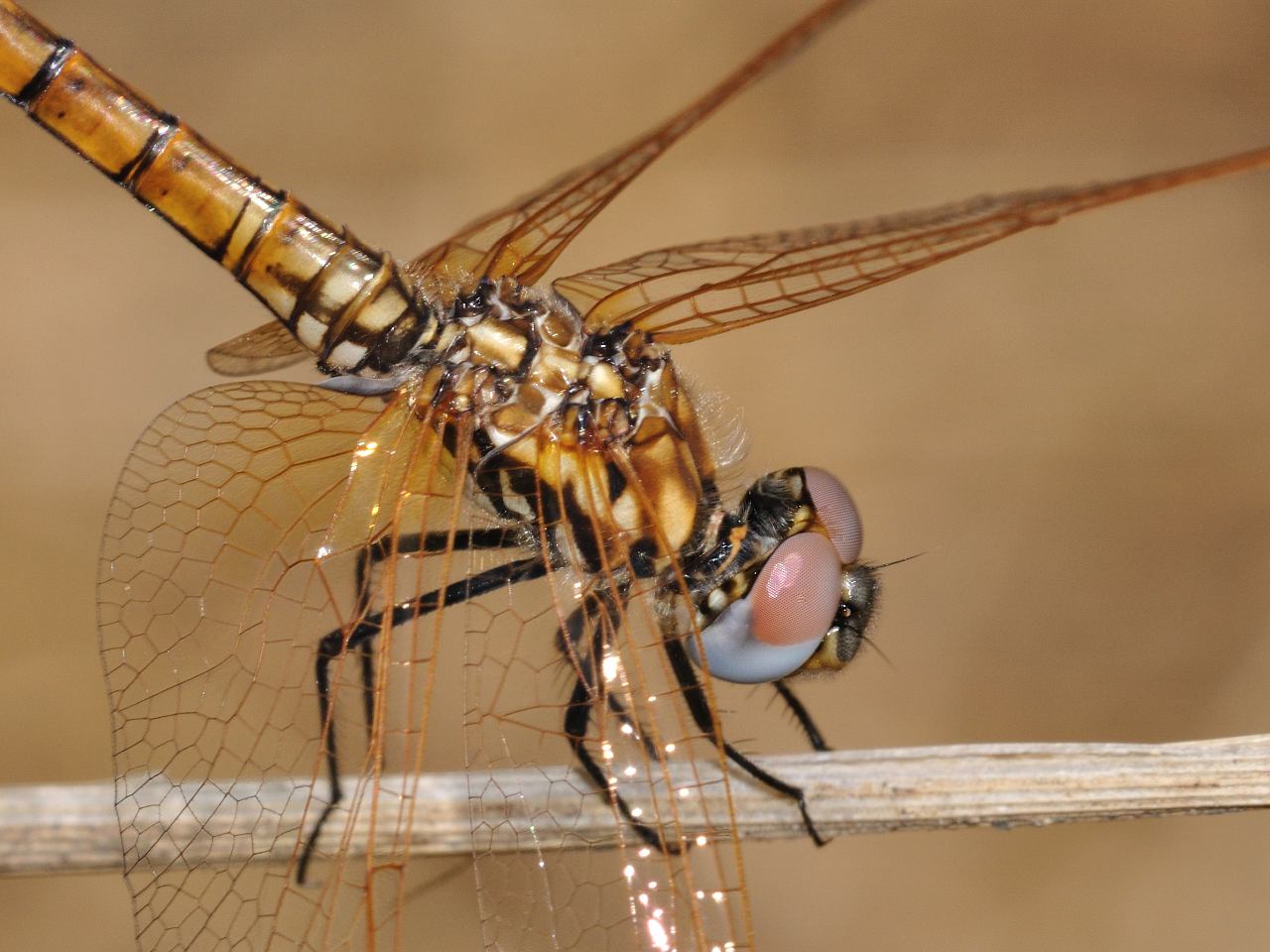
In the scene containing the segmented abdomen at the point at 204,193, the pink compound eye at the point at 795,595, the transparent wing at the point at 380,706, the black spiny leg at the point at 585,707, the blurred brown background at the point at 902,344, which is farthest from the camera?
the blurred brown background at the point at 902,344

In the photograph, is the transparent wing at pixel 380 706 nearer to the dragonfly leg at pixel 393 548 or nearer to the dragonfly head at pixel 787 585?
the dragonfly leg at pixel 393 548

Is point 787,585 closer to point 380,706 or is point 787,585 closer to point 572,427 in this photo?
point 572,427

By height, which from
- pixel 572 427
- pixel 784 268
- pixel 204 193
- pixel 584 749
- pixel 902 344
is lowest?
pixel 584 749

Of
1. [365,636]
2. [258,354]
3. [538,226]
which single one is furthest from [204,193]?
[365,636]

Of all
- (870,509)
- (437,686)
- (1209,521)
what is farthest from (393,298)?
(1209,521)

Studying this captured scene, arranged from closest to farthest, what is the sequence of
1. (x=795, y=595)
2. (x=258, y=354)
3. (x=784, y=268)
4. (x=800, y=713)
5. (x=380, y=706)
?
(x=380, y=706) < (x=795, y=595) < (x=784, y=268) < (x=800, y=713) < (x=258, y=354)

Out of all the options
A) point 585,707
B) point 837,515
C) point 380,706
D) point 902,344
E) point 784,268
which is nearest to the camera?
point 380,706

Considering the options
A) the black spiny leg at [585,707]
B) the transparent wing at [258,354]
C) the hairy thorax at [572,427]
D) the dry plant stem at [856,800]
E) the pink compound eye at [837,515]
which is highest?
the transparent wing at [258,354]

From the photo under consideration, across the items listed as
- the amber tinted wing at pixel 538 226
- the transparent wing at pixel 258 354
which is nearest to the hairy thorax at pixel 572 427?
the amber tinted wing at pixel 538 226
